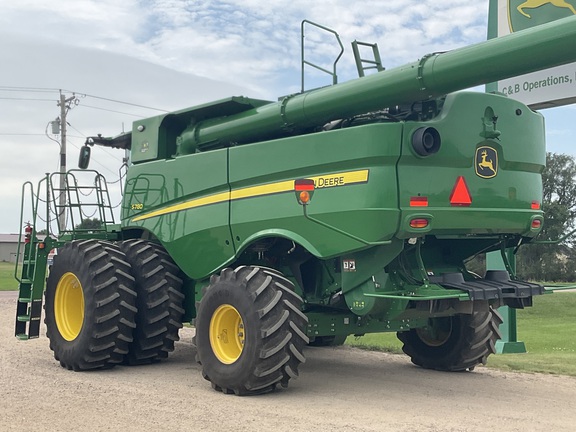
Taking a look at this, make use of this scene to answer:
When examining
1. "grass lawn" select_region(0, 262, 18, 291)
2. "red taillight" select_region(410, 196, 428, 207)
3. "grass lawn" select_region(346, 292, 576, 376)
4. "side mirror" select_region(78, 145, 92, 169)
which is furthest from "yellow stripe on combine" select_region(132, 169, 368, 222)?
"grass lawn" select_region(0, 262, 18, 291)

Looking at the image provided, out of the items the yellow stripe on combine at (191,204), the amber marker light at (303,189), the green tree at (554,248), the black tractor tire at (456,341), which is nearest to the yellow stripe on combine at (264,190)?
the yellow stripe on combine at (191,204)

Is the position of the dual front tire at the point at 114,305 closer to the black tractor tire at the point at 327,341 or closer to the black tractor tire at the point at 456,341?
the black tractor tire at the point at 327,341

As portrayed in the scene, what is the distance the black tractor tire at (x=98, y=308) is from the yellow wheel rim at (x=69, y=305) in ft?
0.30

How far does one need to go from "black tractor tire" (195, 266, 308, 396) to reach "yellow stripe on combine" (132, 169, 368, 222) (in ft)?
2.78

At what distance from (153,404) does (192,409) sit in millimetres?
411

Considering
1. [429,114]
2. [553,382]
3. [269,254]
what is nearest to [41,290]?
[269,254]

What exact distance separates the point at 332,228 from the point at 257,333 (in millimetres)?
1209

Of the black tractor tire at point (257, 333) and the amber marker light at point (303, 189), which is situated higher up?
the amber marker light at point (303, 189)

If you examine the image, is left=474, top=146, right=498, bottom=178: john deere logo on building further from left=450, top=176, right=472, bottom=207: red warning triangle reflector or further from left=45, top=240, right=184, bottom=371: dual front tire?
left=45, top=240, right=184, bottom=371: dual front tire

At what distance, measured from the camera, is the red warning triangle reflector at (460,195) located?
6.69m

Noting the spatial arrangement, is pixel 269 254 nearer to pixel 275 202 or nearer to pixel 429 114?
pixel 275 202

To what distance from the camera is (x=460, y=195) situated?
6719 millimetres

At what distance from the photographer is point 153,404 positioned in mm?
6406

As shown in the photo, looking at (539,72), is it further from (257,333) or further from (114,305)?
(114,305)
